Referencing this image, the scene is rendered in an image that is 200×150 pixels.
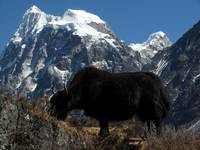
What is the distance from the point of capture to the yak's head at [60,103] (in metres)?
18.5

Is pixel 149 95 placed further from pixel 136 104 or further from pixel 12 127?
pixel 12 127

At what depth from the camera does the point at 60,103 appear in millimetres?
18719

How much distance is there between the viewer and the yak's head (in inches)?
728

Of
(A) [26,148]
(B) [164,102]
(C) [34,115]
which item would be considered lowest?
(A) [26,148]

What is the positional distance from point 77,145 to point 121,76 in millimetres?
4477

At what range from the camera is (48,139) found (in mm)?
15609

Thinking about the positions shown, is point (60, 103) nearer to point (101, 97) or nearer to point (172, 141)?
point (101, 97)

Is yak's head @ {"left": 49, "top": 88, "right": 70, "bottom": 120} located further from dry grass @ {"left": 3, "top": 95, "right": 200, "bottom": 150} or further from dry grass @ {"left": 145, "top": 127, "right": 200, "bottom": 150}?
dry grass @ {"left": 145, "top": 127, "right": 200, "bottom": 150}

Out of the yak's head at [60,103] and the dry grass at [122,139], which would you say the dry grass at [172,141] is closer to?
the dry grass at [122,139]

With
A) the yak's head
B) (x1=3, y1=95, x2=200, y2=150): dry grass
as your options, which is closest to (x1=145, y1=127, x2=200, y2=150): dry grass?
(x1=3, y1=95, x2=200, y2=150): dry grass

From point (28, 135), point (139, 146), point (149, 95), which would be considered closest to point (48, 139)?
point (28, 135)

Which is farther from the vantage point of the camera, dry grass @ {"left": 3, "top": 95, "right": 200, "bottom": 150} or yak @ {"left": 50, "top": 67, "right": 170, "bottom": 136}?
yak @ {"left": 50, "top": 67, "right": 170, "bottom": 136}

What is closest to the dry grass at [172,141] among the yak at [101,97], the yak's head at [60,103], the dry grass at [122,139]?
the dry grass at [122,139]

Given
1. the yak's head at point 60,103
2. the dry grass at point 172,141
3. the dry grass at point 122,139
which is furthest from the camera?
the yak's head at point 60,103
